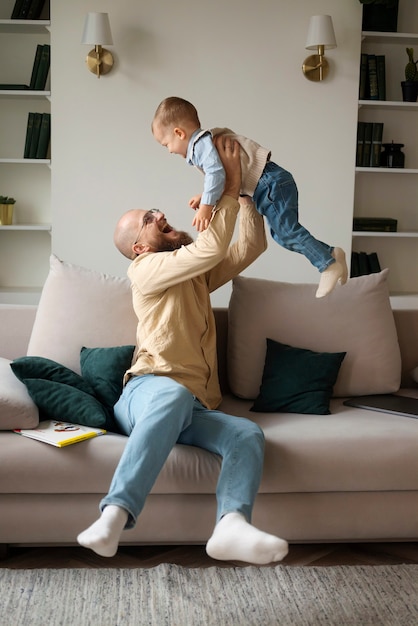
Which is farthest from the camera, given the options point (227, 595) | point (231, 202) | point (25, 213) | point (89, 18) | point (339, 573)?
point (25, 213)

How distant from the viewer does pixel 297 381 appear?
2.60 m

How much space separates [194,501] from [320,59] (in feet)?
10.6

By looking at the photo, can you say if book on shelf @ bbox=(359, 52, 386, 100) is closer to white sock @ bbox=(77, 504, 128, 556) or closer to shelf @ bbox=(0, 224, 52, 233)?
shelf @ bbox=(0, 224, 52, 233)

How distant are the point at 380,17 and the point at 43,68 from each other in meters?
2.12

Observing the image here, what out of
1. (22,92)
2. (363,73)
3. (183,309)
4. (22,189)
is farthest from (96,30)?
(183,309)

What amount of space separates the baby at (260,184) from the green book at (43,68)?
8.08 feet

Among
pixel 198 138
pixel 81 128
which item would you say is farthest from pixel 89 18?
pixel 198 138

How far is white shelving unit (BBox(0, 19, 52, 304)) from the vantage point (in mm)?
4730

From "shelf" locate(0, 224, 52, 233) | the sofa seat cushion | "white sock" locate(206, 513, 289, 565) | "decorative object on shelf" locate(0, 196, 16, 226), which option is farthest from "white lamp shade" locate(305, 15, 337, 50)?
"white sock" locate(206, 513, 289, 565)

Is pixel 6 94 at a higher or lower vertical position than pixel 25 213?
higher

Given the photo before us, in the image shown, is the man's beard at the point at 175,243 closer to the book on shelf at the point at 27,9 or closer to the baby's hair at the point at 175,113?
the baby's hair at the point at 175,113

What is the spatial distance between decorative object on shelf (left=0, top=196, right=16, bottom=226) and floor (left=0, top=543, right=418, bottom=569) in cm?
283

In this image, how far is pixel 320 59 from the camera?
15.0ft

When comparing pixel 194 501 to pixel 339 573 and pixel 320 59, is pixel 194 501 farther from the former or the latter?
pixel 320 59
